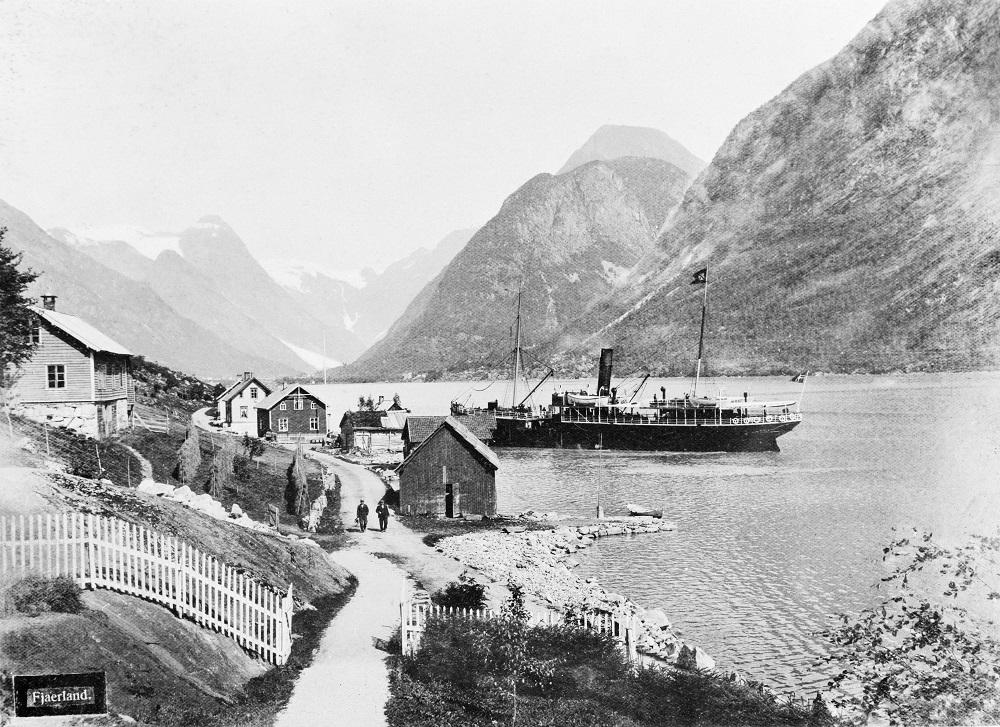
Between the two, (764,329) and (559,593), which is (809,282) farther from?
(559,593)

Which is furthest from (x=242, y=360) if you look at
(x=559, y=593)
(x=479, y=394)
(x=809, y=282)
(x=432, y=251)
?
(x=809, y=282)

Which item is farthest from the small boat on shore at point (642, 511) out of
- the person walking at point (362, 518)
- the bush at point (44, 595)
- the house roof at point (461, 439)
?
the bush at point (44, 595)

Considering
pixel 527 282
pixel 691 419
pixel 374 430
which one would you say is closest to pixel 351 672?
pixel 527 282

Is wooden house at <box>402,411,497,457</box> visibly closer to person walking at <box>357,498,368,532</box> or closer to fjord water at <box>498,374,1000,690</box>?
person walking at <box>357,498,368,532</box>

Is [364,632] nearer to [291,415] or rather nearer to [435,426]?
[435,426]

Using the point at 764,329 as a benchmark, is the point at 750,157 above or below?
above

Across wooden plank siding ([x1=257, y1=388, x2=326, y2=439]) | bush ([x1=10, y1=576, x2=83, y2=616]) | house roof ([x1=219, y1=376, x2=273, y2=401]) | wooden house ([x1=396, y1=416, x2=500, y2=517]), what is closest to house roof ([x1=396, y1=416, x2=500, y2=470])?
wooden house ([x1=396, y1=416, x2=500, y2=517])
